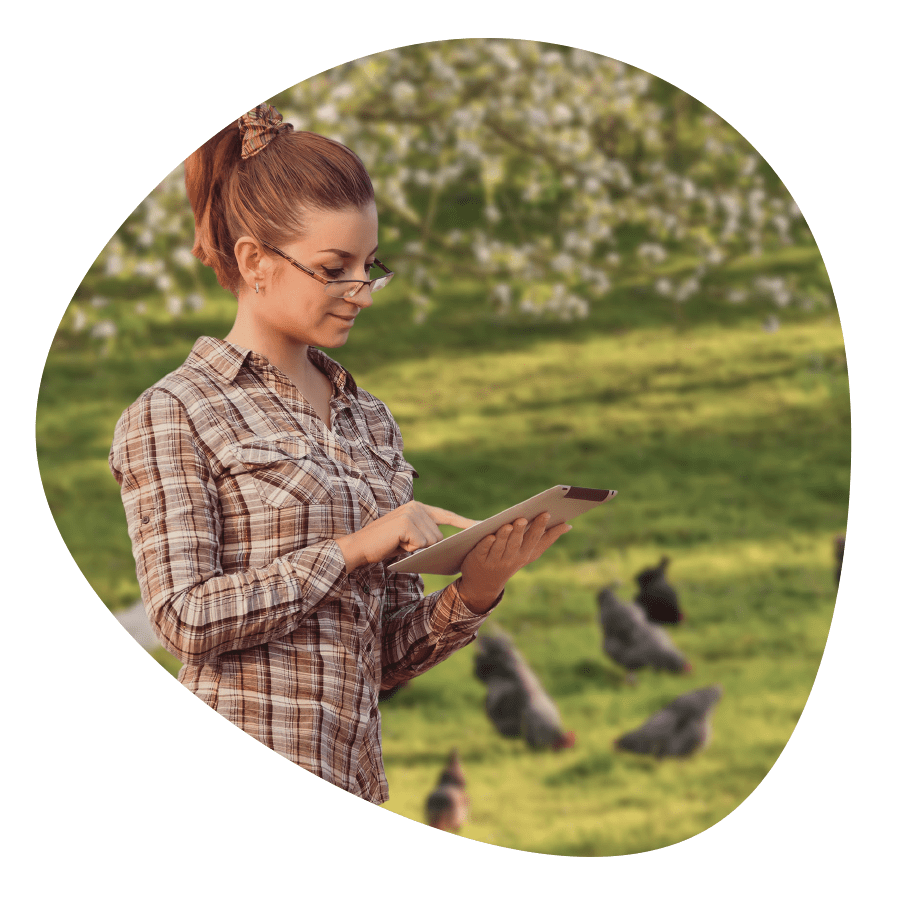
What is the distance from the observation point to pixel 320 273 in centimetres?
282

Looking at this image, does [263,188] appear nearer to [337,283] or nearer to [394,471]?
[337,283]

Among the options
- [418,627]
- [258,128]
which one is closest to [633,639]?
[418,627]

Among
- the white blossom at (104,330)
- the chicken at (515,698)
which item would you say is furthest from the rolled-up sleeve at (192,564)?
the chicken at (515,698)

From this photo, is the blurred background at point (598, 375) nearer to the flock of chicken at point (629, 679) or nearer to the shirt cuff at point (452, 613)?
the flock of chicken at point (629, 679)

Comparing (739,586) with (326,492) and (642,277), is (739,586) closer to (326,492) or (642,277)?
(642,277)

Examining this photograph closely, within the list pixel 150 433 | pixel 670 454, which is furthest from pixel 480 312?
pixel 150 433

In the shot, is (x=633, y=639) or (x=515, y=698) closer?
(x=515, y=698)

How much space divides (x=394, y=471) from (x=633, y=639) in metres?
1.72

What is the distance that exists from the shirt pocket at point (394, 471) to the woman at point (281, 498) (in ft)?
0.03

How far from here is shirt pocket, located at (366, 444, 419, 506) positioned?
3.03 metres

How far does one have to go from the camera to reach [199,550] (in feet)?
8.71

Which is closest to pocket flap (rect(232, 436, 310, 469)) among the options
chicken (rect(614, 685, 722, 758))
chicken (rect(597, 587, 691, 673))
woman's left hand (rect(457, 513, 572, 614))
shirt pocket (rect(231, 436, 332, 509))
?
shirt pocket (rect(231, 436, 332, 509))

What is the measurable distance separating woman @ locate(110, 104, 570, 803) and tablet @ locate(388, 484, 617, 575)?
33mm

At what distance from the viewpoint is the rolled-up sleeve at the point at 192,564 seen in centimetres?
263
